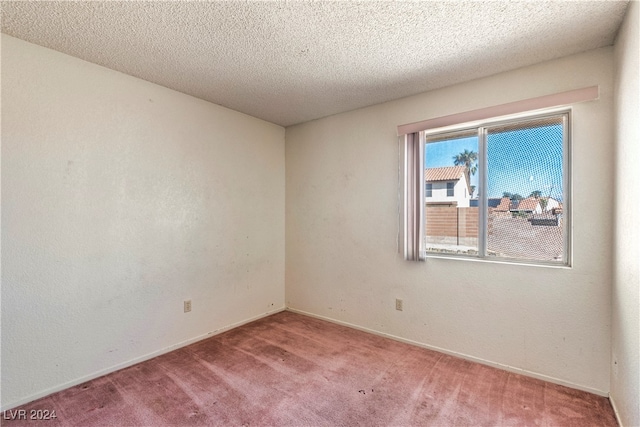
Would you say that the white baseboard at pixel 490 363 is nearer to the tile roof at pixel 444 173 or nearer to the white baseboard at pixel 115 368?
the white baseboard at pixel 115 368

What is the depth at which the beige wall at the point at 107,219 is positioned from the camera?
1.91 m

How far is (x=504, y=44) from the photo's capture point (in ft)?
6.45

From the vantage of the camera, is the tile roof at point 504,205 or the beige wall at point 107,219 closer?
the beige wall at point 107,219

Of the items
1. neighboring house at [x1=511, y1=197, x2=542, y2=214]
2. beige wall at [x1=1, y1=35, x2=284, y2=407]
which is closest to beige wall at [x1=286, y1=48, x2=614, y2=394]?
neighboring house at [x1=511, y1=197, x2=542, y2=214]

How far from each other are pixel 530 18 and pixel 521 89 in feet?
2.23

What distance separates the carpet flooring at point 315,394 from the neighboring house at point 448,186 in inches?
55.5

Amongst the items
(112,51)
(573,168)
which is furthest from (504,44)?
(112,51)

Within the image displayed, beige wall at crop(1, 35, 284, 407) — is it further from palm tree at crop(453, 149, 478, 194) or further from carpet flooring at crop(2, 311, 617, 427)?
palm tree at crop(453, 149, 478, 194)

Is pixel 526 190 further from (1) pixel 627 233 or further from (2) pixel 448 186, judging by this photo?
(1) pixel 627 233

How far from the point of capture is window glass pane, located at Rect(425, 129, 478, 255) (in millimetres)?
2561

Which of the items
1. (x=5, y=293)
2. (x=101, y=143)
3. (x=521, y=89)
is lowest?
(x=5, y=293)

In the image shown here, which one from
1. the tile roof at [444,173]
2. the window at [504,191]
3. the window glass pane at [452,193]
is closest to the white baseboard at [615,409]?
the window at [504,191]

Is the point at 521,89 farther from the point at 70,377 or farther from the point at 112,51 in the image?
the point at 70,377

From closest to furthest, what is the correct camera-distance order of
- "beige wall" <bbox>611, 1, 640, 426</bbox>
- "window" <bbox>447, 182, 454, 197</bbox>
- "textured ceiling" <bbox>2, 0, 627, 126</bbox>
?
"beige wall" <bbox>611, 1, 640, 426</bbox> → "textured ceiling" <bbox>2, 0, 627, 126</bbox> → "window" <bbox>447, 182, 454, 197</bbox>
